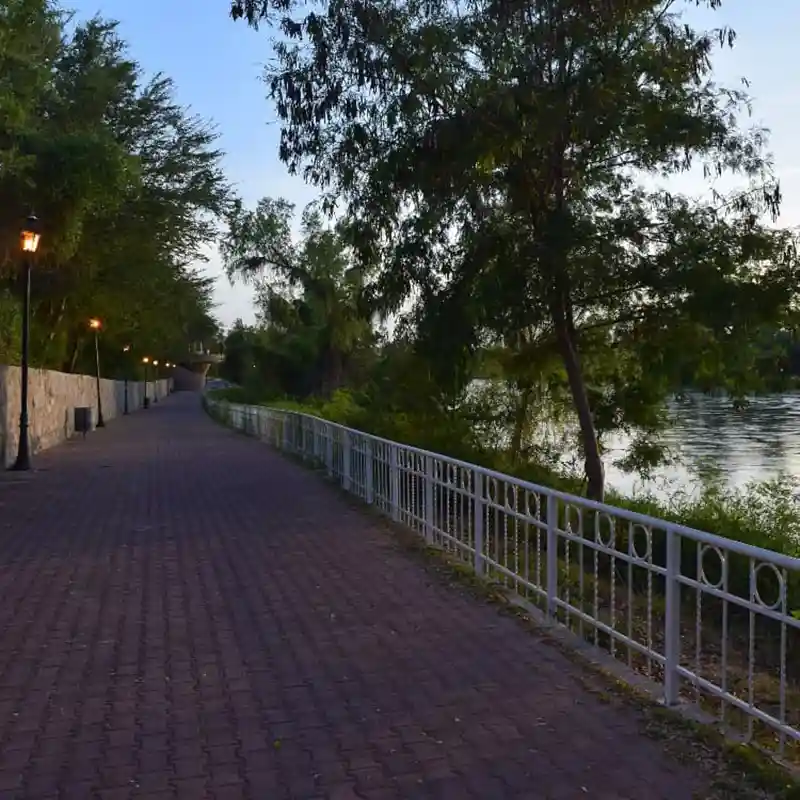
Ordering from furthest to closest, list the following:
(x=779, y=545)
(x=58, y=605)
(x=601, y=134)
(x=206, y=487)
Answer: (x=206, y=487) < (x=601, y=134) < (x=779, y=545) < (x=58, y=605)

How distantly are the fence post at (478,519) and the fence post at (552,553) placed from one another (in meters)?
1.28

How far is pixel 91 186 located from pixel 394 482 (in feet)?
26.9

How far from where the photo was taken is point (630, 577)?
5.54m

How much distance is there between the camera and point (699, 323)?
13.4 m

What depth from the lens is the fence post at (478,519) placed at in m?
7.70

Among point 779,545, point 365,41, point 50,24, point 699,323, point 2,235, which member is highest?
point 50,24

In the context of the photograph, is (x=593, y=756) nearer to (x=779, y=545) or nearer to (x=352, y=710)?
(x=352, y=710)

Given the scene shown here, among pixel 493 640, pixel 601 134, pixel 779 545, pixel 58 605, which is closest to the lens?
pixel 493 640

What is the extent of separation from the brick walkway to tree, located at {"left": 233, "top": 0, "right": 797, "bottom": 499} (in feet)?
16.1

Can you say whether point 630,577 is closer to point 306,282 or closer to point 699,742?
point 699,742

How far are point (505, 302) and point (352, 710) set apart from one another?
353 inches

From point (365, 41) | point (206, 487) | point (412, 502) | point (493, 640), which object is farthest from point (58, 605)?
point (365, 41)

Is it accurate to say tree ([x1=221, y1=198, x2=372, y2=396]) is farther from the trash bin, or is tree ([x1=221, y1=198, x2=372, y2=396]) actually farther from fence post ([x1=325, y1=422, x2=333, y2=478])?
fence post ([x1=325, y1=422, x2=333, y2=478])

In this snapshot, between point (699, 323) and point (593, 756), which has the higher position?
point (699, 323)
